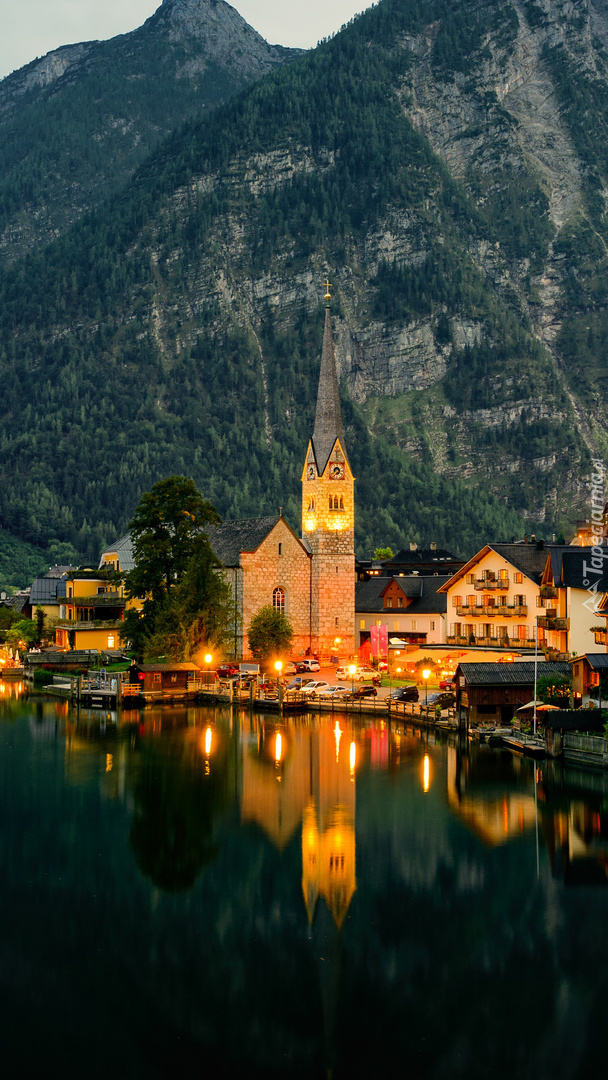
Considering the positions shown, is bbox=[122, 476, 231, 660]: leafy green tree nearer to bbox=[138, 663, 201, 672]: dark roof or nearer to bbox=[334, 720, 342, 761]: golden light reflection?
bbox=[138, 663, 201, 672]: dark roof

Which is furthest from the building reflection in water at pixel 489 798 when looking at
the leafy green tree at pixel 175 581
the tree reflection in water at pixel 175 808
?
the leafy green tree at pixel 175 581

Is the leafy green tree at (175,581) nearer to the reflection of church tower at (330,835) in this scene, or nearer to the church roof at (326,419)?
the church roof at (326,419)

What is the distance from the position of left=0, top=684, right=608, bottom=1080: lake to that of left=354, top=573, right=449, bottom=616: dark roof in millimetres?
43733

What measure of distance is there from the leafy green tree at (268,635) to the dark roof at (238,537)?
6275 mm

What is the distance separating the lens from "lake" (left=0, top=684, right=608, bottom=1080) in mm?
27000

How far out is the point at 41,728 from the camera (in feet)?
234

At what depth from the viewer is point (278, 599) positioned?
10306 centimetres

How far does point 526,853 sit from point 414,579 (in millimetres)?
66651

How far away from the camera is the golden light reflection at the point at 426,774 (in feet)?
170

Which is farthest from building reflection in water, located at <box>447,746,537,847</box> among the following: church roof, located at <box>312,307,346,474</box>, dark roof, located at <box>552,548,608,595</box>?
church roof, located at <box>312,307,346,474</box>

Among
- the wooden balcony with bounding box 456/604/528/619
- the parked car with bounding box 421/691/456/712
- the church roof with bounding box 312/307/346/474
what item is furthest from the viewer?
the church roof with bounding box 312/307/346/474

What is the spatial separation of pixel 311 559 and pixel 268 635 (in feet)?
37.7

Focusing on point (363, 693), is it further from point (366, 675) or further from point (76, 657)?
point (76, 657)

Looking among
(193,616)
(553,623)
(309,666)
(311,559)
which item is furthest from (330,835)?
(311,559)
